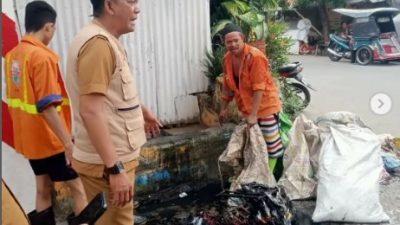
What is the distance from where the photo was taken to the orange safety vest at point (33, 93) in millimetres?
2672

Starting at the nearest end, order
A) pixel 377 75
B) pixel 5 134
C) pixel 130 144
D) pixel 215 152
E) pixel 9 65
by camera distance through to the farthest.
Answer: pixel 130 144
pixel 9 65
pixel 5 134
pixel 215 152
pixel 377 75

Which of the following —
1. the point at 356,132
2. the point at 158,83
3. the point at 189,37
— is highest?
the point at 189,37

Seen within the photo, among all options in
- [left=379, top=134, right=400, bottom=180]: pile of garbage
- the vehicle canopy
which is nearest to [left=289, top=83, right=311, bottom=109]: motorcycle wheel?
[left=379, top=134, right=400, bottom=180]: pile of garbage

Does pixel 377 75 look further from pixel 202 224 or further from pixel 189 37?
pixel 202 224

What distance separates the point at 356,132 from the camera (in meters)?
3.62

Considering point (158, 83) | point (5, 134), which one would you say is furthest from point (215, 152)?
point (5, 134)

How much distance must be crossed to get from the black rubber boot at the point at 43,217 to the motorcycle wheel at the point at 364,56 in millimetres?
11854

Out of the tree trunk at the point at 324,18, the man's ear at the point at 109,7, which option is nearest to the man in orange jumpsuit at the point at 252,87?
the man's ear at the point at 109,7

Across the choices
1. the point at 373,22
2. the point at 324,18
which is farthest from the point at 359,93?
the point at 324,18

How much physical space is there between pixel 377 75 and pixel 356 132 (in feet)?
26.6

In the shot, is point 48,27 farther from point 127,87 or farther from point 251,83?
point 251,83

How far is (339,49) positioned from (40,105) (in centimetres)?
1357

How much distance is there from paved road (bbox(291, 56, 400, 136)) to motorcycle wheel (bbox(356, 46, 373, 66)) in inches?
11.7

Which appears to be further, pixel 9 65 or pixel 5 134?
pixel 5 134
